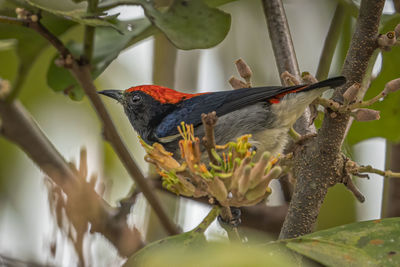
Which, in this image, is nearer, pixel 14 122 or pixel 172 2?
pixel 172 2

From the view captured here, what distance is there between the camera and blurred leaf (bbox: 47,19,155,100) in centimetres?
270

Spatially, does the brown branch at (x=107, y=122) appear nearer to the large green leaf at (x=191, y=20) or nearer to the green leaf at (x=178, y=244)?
the large green leaf at (x=191, y=20)

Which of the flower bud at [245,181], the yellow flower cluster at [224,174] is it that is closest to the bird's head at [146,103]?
the yellow flower cluster at [224,174]

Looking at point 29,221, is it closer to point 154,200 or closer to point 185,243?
point 154,200

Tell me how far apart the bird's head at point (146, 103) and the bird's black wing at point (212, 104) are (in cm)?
8

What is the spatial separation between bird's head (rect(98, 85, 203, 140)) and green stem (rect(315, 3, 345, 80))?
2.57 ft

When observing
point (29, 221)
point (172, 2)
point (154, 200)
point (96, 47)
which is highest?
point (172, 2)

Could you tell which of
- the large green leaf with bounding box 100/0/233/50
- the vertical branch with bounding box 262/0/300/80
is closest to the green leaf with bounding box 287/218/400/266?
the vertical branch with bounding box 262/0/300/80

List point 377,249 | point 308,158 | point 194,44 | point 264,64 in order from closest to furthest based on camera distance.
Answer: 1. point 377,249
2. point 308,158
3. point 194,44
4. point 264,64

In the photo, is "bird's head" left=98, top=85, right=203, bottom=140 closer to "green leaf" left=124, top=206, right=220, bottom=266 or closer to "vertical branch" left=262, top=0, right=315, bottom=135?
"vertical branch" left=262, top=0, right=315, bottom=135

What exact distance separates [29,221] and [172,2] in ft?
4.60

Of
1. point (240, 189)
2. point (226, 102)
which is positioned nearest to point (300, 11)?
point (226, 102)

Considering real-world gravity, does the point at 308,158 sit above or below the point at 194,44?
below

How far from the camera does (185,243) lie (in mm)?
1811
